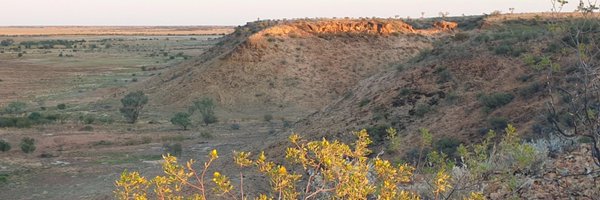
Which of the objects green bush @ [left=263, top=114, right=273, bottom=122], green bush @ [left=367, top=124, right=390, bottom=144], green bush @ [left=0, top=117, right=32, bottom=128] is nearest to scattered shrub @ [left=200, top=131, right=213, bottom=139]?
green bush @ [left=263, top=114, right=273, bottom=122]

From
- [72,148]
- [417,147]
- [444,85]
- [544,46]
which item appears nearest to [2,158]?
[72,148]

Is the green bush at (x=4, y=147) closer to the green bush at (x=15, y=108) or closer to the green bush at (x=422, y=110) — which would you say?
the green bush at (x=15, y=108)

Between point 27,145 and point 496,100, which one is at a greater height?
point 496,100

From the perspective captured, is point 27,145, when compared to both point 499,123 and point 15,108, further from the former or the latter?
point 499,123

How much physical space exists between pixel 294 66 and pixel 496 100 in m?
23.5

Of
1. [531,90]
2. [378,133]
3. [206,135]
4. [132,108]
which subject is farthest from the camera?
[132,108]

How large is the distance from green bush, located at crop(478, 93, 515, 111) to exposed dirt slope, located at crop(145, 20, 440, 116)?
53.6 ft

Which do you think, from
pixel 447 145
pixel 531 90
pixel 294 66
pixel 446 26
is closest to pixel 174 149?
pixel 447 145

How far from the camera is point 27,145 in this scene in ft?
64.3

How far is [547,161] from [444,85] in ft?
32.5

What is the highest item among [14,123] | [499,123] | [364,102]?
[499,123]

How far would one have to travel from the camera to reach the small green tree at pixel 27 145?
1938 cm

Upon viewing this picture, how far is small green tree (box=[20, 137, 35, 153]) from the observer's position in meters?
19.4

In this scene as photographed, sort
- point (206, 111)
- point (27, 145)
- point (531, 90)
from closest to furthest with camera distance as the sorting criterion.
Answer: point (531, 90) < point (27, 145) < point (206, 111)
